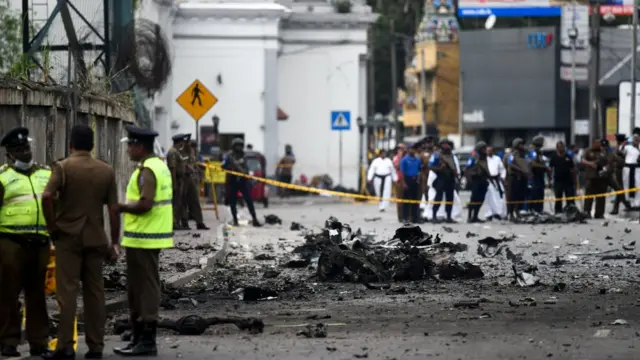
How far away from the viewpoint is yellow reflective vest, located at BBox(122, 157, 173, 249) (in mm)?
10953

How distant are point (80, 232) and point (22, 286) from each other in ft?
2.71

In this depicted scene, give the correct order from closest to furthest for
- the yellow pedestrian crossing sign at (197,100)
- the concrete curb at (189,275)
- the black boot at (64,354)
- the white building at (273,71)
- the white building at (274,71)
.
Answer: the black boot at (64,354) → the concrete curb at (189,275) → the yellow pedestrian crossing sign at (197,100) → the white building at (273,71) → the white building at (274,71)

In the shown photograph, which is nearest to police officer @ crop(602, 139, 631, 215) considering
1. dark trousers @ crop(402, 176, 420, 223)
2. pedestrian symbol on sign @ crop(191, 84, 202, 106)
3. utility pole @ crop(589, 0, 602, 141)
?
dark trousers @ crop(402, 176, 420, 223)

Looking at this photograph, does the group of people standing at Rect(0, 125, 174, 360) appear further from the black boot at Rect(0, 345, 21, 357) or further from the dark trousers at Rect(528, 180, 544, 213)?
the dark trousers at Rect(528, 180, 544, 213)

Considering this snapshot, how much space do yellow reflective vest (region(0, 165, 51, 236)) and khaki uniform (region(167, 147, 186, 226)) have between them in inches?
605

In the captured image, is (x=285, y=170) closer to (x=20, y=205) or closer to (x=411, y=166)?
(x=411, y=166)

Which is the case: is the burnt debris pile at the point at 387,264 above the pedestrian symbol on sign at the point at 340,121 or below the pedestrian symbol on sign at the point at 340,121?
below

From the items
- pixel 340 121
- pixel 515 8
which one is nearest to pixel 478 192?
pixel 340 121

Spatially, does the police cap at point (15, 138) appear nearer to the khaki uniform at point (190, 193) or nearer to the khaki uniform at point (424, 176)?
the khaki uniform at point (190, 193)

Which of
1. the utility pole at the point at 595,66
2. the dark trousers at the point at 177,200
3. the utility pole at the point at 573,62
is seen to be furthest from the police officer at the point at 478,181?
the utility pole at the point at 573,62

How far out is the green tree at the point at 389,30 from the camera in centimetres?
9931

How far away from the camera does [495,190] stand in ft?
107

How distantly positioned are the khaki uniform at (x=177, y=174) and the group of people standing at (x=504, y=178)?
625 centimetres

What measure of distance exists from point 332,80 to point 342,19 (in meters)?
2.61
